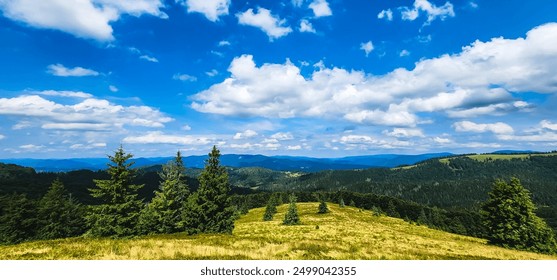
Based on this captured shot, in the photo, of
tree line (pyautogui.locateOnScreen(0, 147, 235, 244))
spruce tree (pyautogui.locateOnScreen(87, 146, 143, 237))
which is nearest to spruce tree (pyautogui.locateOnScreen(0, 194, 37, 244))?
tree line (pyautogui.locateOnScreen(0, 147, 235, 244))

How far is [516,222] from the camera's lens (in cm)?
3375

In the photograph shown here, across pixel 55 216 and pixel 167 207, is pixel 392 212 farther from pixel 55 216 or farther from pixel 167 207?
pixel 55 216

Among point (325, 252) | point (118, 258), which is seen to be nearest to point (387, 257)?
point (325, 252)

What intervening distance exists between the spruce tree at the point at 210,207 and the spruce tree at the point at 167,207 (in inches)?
236

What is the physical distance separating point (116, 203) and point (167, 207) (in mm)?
9437

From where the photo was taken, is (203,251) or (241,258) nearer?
(241,258)

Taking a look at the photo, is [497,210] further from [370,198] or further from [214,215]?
[370,198]

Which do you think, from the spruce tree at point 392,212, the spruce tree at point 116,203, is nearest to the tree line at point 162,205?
the spruce tree at point 116,203

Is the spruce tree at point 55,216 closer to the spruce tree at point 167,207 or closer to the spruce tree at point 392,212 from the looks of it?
the spruce tree at point 167,207

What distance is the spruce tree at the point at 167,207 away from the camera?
37781mm

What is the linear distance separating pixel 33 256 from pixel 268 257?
10503mm

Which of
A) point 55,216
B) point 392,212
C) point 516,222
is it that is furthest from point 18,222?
point 392,212

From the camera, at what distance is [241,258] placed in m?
13.0

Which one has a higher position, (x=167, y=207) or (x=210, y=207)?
(x=210, y=207)
